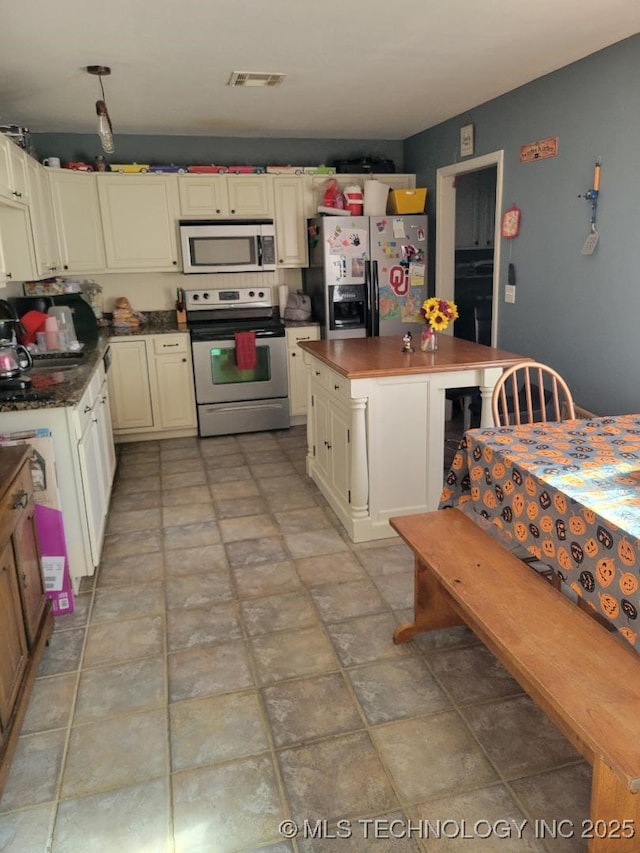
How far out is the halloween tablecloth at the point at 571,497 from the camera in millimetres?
1570

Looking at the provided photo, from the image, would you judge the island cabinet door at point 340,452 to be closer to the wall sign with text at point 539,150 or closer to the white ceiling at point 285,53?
the white ceiling at point 285,53

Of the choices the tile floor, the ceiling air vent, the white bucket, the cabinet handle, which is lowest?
the tile floor

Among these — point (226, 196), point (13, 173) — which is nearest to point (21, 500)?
point (13, 173)

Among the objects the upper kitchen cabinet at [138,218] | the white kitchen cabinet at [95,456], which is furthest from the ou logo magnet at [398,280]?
the white kitchen cabinet at [95,456]

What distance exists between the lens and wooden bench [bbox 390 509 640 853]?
135cm

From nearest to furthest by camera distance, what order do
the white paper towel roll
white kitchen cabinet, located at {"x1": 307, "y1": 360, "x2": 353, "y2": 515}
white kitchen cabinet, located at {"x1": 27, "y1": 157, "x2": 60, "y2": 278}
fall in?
1. white kitchen cabinet, located at {"x1": 307, "y1": 360, "x2": 353, "y2": 515}
2. white kitchen cabinet, located at {"x1": 27, "y1": 157, "x2": 60, "y2": 278}
3. the white paper towel roll

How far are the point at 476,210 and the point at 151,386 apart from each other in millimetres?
3560

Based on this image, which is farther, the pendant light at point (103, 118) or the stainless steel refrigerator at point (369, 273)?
the stainless steel refrigerator at point (369, 273)

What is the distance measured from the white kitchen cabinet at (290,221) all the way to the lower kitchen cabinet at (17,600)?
3.44 meters

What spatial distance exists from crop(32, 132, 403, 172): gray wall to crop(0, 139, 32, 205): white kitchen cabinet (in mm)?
1163

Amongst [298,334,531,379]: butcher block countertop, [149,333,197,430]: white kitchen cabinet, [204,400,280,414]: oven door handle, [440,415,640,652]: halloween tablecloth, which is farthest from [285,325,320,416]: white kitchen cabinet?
[440,415,640,652]: halloween tablecloth

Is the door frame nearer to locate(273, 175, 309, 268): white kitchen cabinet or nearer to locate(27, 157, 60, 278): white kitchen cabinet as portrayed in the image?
locate(273, 175, 309, 268): white kitchen cabinet

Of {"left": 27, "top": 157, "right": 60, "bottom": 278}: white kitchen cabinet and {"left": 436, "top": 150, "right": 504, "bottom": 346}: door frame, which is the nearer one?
{"left": 27, "top": 157, "right": 60, "bottom": 278}: white kitchen cabinet

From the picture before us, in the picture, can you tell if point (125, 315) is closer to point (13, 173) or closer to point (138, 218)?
point (138, 218)
